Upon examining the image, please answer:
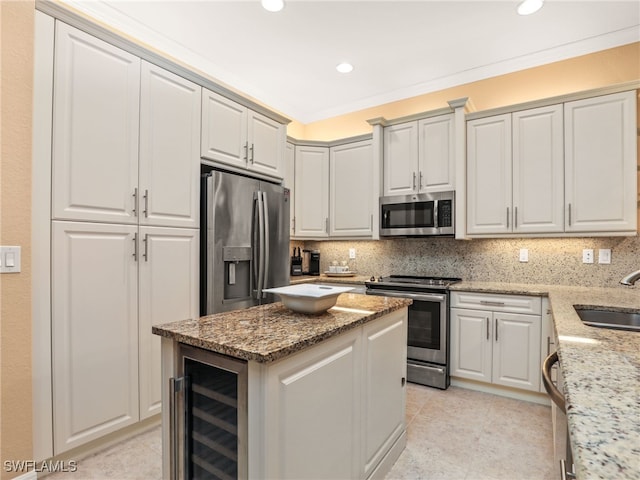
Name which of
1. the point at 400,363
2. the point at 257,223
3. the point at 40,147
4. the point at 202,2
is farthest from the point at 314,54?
the point at 400,363

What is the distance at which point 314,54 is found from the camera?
319 centimetres

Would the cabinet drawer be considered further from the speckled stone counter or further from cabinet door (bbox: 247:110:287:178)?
cabinet door (bbox: 247:110:287:178)

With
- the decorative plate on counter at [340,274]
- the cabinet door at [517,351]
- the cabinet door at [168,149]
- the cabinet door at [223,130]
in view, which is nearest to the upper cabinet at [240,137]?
the cabinet door at [223,130]

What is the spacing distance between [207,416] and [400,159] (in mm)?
3021

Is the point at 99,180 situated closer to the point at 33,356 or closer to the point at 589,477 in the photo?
the point at 33,356

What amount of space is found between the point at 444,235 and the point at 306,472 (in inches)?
101

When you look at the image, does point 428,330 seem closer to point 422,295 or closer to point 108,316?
point 422,295

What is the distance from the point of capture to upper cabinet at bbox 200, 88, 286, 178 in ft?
8.65

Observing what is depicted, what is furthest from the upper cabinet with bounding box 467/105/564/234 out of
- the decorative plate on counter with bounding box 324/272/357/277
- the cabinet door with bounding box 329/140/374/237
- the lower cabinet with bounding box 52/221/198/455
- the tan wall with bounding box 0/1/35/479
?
the tan wall with bounding box 0/1/35/479

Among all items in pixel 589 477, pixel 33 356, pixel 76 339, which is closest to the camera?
pixel 589 477

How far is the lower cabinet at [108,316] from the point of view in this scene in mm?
1859

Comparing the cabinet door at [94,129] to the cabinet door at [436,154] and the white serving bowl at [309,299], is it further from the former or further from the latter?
the cabinet door at [436,154]

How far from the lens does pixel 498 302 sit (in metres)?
2.87

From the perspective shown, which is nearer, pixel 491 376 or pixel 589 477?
pixel 589 477
